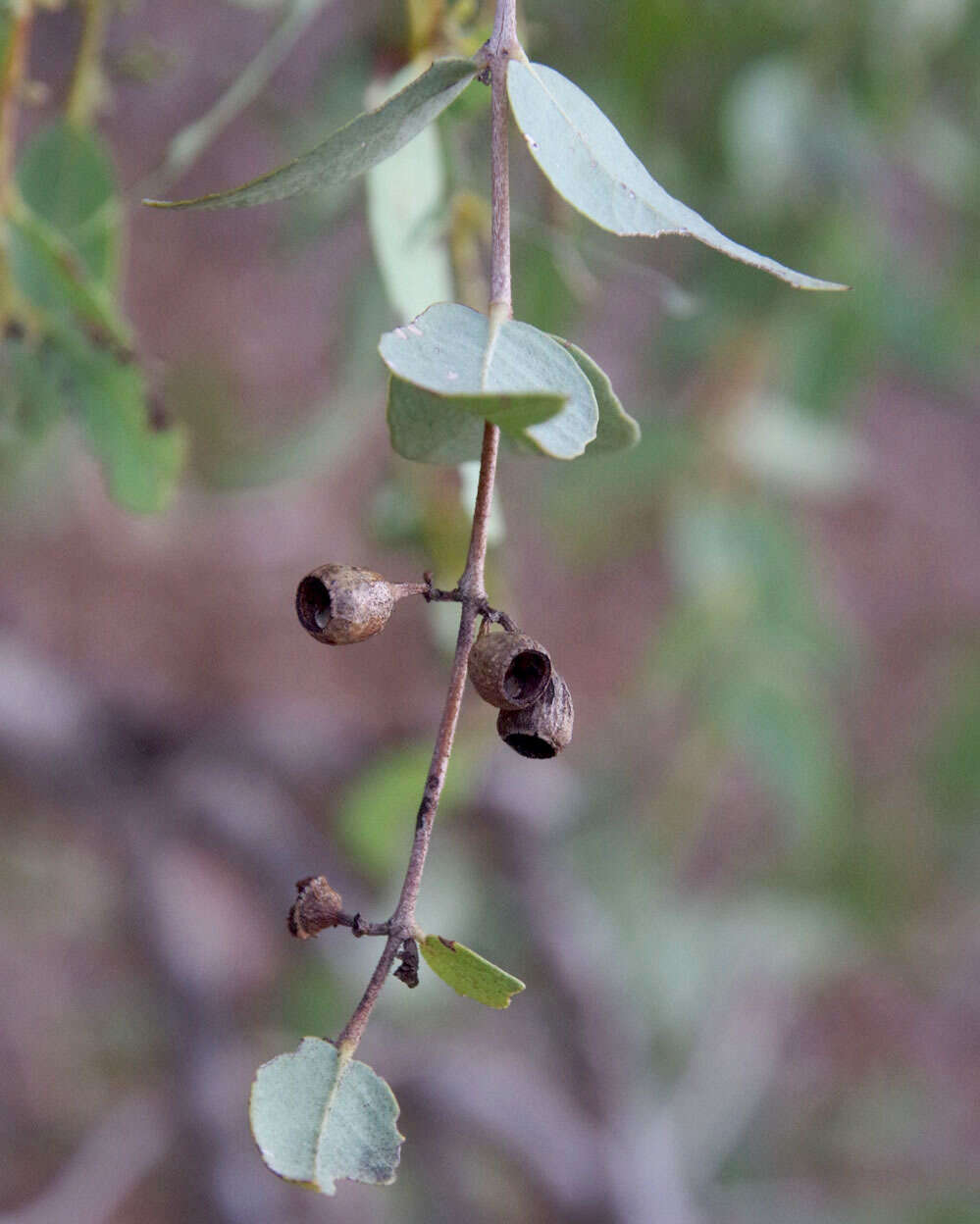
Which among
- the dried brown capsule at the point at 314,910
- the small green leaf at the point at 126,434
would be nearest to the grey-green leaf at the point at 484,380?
the dried brown capsule at the point at 314,910

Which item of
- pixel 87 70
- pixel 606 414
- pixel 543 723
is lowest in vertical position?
pixel 543 723

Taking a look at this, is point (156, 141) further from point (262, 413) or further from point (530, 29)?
point (530, 29)

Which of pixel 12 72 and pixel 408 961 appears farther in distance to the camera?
pixel 12 72

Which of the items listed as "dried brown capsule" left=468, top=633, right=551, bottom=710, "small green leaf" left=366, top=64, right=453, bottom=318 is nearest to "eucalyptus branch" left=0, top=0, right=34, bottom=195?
"small green leaf" left=366, top=64, right=453, bottom=318

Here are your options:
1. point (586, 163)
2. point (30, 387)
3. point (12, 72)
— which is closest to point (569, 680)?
point (30, 387)

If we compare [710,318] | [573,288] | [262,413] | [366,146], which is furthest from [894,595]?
[366,146]

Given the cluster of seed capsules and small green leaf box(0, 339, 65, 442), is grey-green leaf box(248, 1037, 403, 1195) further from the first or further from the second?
small green leaf box(0, 339, 65, 442)

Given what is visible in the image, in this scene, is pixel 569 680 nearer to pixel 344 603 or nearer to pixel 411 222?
pixel 411 222
